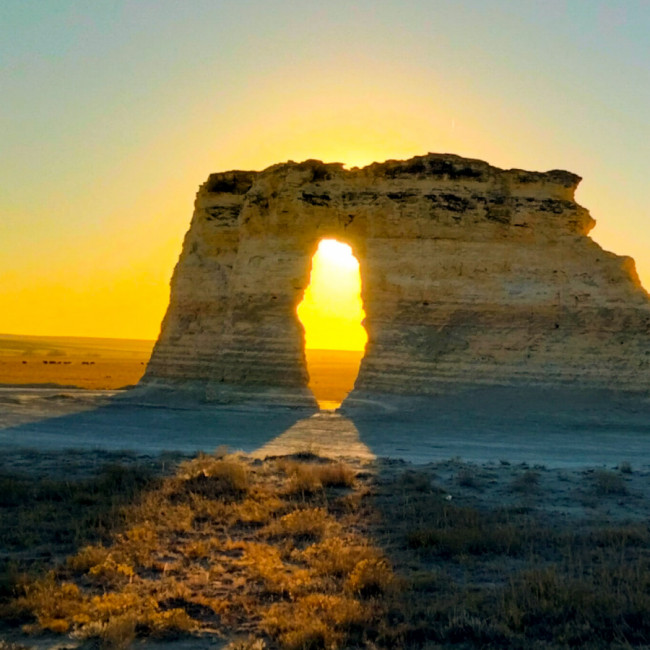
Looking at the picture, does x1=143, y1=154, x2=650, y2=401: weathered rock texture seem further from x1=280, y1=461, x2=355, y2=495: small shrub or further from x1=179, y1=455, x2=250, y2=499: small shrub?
x1=179, y1=455, x2=250, y2=499: small shrub

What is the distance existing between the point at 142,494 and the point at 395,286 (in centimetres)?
1420

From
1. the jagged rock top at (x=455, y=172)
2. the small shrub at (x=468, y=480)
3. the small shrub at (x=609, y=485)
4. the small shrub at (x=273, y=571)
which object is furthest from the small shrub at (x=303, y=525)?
the jagged rock top at (x=455, y=172)

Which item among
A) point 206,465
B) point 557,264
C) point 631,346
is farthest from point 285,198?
point 206,465

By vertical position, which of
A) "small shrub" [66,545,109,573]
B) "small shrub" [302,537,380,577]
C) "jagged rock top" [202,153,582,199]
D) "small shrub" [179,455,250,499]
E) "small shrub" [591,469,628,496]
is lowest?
"small shrub" [66,545,109,573]

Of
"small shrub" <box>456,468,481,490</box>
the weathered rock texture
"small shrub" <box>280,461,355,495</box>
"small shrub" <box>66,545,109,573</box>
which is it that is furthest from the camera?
the weathered rock texture

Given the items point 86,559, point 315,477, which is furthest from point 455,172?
point 86,559

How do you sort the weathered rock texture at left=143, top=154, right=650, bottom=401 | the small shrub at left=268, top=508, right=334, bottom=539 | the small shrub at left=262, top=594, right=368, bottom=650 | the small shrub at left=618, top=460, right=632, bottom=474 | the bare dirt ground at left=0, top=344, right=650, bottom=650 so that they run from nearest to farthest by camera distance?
the small shrub at left=262, top=594, right=368, bottom=650, the bare dirt ground at left=0, top=344, right=650, bottom=650, the small shrub at left=268, top=508, right=334, bottom=539, the small shrub at left=618, top=460, right=632, bottom=474, the weathered rock texture at left=143, top=154, right=650, bottom=401

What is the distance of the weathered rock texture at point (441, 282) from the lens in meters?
21.7

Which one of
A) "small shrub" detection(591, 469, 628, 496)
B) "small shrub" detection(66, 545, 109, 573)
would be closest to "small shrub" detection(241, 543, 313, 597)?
"small shrub" detection(66, 545, 109, 573)

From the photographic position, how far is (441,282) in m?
22.4

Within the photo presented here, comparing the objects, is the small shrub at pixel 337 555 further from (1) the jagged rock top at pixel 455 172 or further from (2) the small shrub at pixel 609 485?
(1) the jagged rock top at pixel 455 172

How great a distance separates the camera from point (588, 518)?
29.9ft

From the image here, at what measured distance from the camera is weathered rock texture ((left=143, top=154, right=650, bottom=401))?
2170 cm

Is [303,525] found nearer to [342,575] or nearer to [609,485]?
[342,575]
